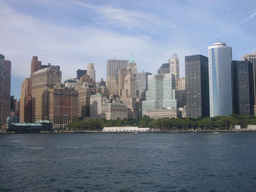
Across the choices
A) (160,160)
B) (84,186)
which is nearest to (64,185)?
(84,186)

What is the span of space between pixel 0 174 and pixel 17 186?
12921 millimetres

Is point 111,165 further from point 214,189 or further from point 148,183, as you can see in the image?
point 214,189

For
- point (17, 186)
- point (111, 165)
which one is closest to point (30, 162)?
point (111, 165)

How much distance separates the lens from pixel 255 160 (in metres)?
88.8

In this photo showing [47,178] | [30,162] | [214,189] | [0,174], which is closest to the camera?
[214,189]

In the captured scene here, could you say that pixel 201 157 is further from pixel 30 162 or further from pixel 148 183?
pixel 30 162

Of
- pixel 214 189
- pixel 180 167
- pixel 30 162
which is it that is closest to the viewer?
pixel 214 189

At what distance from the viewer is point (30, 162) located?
284 ft

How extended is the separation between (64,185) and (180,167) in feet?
93.2

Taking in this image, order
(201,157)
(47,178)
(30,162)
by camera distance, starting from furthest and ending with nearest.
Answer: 1. (201,157)
2. (30,162)
3. (47,178)

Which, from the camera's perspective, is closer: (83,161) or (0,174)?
(0,174)

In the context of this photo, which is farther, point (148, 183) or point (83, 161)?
point (83, 161)

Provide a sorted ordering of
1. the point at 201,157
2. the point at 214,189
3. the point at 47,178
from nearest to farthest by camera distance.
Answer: the point at 214,189 < the point at 47,178 < the point at 201,157

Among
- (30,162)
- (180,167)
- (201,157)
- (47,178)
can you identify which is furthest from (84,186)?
(201,157)
